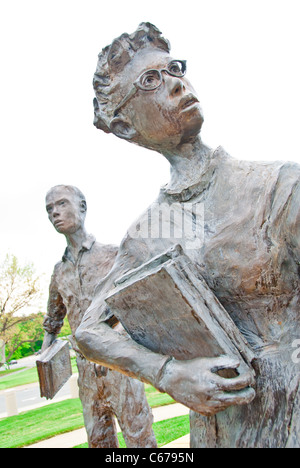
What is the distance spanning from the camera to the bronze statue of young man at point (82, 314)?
15.2 feet

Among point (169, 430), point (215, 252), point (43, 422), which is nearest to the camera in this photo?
point (215, 252)

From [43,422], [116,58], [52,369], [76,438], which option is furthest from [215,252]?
[43,422]

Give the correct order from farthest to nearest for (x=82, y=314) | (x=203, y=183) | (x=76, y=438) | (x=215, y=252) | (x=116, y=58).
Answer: (x=76, y=438) < (x=82, y=314) < (x=116, y=58) < (x=203, y=183) < (x=215, y=252)

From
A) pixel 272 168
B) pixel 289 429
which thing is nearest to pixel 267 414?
pixel 289 429

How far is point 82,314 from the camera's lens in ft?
17.1

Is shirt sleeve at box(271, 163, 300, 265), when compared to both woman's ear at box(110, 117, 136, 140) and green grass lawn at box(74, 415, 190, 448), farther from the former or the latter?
green grass lawn at box(74, 415, 190, 448)

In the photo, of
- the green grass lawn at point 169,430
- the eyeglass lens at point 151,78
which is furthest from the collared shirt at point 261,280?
the green grass lawn at point 169,430

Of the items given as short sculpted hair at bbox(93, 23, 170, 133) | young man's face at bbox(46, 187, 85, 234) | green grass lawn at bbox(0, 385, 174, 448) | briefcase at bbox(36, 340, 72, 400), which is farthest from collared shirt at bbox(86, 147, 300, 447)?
green grass lawn at bbox(0, 385, 174, 448)

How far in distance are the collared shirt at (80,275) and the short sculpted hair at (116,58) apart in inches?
127

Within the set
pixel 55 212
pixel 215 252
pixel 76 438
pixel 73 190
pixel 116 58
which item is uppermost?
pixel 116 58

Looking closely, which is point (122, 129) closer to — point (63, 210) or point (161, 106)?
point (161, 106)

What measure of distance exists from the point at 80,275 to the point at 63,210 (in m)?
0.75

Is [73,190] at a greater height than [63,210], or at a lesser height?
greater

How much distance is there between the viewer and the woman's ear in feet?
6.44
